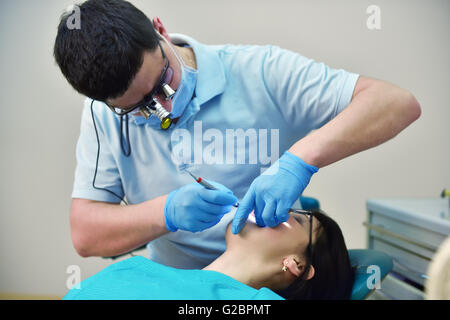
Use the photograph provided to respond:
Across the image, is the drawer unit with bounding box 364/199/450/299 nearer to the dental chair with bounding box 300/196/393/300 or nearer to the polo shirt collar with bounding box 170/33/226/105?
the dental chair with bounding box 300/196/393/300

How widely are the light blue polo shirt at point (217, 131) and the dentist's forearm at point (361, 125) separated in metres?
0.14

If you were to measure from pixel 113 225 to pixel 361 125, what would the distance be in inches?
35.3

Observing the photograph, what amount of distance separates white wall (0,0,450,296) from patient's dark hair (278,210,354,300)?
106 cm

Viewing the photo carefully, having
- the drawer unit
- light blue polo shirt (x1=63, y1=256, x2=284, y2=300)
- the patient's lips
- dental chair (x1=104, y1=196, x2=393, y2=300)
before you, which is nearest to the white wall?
the drawer unit

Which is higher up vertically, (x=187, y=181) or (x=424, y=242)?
(x=187, y=181)

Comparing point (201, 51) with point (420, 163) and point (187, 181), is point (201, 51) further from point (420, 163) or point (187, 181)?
point (420, 163)

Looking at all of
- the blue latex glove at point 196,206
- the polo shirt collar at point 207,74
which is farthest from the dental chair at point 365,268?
the polo shirt collar at point 207,74

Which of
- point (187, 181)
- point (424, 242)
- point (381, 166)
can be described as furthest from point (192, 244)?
point (381, 166)

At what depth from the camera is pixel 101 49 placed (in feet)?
3.37

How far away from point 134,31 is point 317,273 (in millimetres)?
1014

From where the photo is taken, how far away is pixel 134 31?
109 cm

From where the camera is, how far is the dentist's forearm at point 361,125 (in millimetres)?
1236

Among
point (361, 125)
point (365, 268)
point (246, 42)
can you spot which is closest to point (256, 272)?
point (365, 268)

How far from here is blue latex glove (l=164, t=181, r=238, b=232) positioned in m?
1.24
